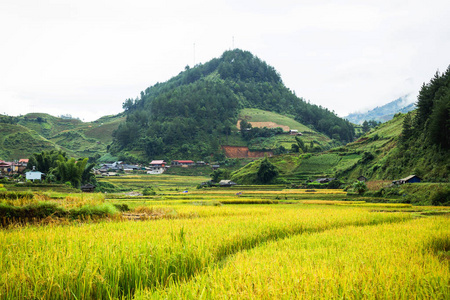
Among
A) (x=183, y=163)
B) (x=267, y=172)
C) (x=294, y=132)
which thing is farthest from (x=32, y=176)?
(x=294, y=132)

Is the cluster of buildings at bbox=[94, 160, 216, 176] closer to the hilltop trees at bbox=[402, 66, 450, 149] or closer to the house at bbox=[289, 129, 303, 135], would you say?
the house at bbox=[289, 129, 303, 135]

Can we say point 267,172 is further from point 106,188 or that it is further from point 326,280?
point 326,280

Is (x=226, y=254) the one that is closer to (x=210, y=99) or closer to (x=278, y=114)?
(x=210, y=99)

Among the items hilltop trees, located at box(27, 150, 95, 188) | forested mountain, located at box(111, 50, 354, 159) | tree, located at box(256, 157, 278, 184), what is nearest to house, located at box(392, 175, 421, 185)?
tree, located at box(256, 157, 278, 184)

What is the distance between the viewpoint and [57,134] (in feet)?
449

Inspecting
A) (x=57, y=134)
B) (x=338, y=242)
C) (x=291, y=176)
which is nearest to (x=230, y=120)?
(x=291, y=176)

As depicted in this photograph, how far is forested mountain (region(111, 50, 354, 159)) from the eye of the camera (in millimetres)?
101688

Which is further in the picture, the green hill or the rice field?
the green hill

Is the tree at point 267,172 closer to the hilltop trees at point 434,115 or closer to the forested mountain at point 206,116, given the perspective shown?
the hilltop trees at point 434,115

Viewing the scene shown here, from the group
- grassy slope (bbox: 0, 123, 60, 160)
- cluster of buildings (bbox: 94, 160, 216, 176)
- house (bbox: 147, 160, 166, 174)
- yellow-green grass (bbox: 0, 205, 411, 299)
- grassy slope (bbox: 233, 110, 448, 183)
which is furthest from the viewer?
house (bbox: 147, 160, 166, 174)

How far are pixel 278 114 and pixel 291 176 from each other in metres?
82.0

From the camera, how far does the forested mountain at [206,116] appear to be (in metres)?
102

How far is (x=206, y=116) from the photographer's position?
4609 inches

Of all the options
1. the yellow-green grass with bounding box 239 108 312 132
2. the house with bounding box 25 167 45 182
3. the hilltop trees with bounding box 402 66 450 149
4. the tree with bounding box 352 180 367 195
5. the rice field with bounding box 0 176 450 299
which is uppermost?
the yellow-green grass with bounding box 239 108 312 132
